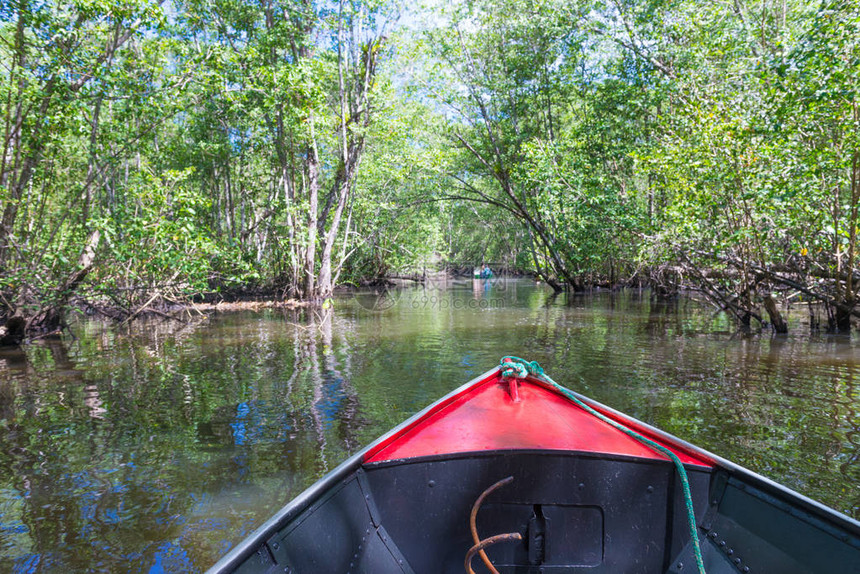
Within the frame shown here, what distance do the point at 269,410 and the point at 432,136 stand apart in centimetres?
2544

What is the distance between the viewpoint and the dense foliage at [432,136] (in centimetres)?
866

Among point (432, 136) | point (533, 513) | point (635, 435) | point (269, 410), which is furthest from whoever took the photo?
point (432, 136)

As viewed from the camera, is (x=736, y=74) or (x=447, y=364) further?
(x=736, y=74)

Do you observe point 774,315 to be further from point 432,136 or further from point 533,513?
point 432,136

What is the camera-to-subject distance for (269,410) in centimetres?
624

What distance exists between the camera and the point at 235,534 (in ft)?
11.1

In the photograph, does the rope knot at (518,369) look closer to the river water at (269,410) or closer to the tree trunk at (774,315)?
the river water at (269,410)

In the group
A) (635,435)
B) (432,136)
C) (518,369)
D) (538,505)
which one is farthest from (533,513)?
(432,136)

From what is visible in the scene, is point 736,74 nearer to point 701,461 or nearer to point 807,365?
point 807,365

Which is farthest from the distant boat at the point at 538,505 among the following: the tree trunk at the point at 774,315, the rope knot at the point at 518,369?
the tree trunk at the point at 774,315

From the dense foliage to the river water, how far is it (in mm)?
2175

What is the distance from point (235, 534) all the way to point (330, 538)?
1482mm

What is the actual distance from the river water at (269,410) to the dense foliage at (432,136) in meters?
2.17

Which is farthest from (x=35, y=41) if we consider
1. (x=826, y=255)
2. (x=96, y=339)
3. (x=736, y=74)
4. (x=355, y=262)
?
(x=355, y=262)
